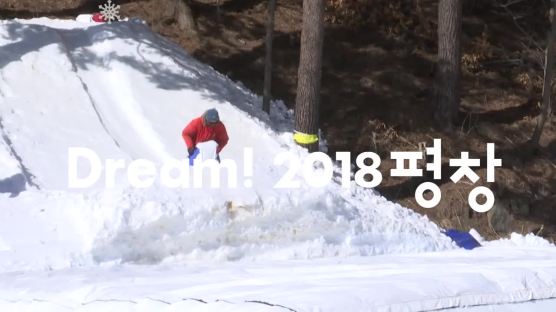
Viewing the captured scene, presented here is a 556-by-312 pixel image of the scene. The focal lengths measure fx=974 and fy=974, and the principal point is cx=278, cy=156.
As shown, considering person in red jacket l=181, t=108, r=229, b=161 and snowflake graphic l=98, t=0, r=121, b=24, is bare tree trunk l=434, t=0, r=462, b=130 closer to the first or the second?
snowflake graphic l=98, t=0, r=121, b=24

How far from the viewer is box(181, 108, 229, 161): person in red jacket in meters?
12.5

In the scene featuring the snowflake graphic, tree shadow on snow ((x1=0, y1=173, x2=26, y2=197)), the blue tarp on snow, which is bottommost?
the blue tarp on snow

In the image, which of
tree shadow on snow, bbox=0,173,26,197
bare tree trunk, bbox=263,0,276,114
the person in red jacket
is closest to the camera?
tree shadow on snow, bbox=0,173,26,197

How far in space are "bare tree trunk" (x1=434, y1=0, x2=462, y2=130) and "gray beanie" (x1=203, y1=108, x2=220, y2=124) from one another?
21.3ft

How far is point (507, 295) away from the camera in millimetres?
6594

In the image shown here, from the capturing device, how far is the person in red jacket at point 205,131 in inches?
492

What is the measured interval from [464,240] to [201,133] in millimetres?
3703

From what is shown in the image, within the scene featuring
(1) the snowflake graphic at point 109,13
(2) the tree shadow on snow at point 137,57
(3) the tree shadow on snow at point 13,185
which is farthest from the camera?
(1) the snowflake graphic at point 109,13

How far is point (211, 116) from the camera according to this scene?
40.8 feet

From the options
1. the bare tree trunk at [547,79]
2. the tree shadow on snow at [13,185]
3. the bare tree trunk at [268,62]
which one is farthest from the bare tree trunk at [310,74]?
the tree shadow on snow at [13,185]

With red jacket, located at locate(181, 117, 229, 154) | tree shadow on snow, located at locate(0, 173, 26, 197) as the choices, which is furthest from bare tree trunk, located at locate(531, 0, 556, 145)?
tree shadow on snow, located at locate(0, 173, 26, 197)

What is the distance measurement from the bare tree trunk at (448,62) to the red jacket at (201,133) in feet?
20.3

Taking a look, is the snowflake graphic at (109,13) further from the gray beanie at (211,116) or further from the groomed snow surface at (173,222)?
the gray beanie at (211,116)

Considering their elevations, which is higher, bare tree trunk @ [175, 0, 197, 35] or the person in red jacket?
bare tree trunk @ [175, 0, 197, 35]
